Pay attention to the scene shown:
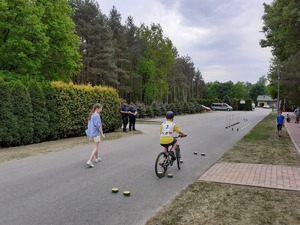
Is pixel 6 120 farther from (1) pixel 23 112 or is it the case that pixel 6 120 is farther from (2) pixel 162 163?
(2) pixel 162 163

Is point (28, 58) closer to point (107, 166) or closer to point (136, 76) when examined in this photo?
point (107, 166)

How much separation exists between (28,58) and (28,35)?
177 centimetres

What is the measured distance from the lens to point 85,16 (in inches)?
1649

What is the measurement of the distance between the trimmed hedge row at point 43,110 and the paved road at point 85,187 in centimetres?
287

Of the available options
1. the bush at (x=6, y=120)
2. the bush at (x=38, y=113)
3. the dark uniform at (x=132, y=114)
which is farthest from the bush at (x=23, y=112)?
the dark uniform at (x=132, y=114)

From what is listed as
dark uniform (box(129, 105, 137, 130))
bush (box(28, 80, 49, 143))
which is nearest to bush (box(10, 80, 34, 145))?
bush (box(28, 80, 49, 143))

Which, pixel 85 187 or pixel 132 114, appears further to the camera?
pixel 132 114

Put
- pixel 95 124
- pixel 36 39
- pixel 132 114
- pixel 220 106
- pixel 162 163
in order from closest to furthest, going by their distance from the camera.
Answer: pixel 162 163 < pixel 95 124 < pixel 132 114 < pixel 36 39 < pixel 220 106

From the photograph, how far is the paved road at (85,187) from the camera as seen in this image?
4695 mm

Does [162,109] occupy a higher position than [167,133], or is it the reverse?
[167,133]

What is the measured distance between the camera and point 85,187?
6.34 metres

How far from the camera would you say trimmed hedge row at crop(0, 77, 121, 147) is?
39.3 ft

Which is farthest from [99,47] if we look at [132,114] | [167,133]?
[167,133]

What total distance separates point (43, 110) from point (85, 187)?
832 centimetres
